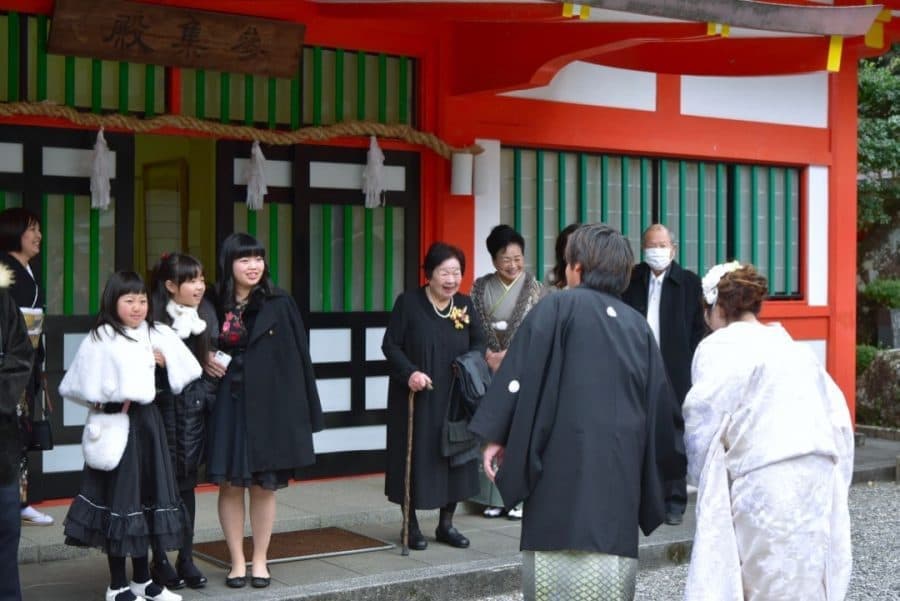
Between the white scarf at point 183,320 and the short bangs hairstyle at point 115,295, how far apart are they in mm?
311

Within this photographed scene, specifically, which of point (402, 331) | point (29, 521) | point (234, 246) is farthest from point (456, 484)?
point (29, 521)

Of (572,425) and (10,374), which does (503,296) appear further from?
(10,374)

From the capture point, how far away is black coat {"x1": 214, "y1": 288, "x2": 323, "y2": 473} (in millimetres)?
6176

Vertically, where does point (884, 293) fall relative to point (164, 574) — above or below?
above

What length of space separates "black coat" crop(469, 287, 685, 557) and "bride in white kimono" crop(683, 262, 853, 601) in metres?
0.29

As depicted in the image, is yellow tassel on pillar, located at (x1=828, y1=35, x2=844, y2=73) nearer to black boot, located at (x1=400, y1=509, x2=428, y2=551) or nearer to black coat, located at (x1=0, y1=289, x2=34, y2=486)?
black boot, located at (x1=400, y1=509, x2=428, y2=551)

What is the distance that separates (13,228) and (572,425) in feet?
12.6

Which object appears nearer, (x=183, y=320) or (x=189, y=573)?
(x=183, y=320)

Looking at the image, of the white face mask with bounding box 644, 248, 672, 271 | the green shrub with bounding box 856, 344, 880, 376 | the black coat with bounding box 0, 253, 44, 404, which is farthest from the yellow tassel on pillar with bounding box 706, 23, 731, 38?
the green shrub with bounding box 856, 344, 880, 376

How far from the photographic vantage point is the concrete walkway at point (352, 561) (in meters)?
6.27

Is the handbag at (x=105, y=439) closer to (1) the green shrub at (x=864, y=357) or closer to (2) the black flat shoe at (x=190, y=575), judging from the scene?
(2) the black flat shoe at (x=190, y=575)

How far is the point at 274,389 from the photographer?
6.24 meters

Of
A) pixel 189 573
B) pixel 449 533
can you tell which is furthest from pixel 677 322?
pixel 189 573

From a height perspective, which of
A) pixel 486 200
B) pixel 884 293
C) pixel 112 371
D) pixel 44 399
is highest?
pixel 486 200
